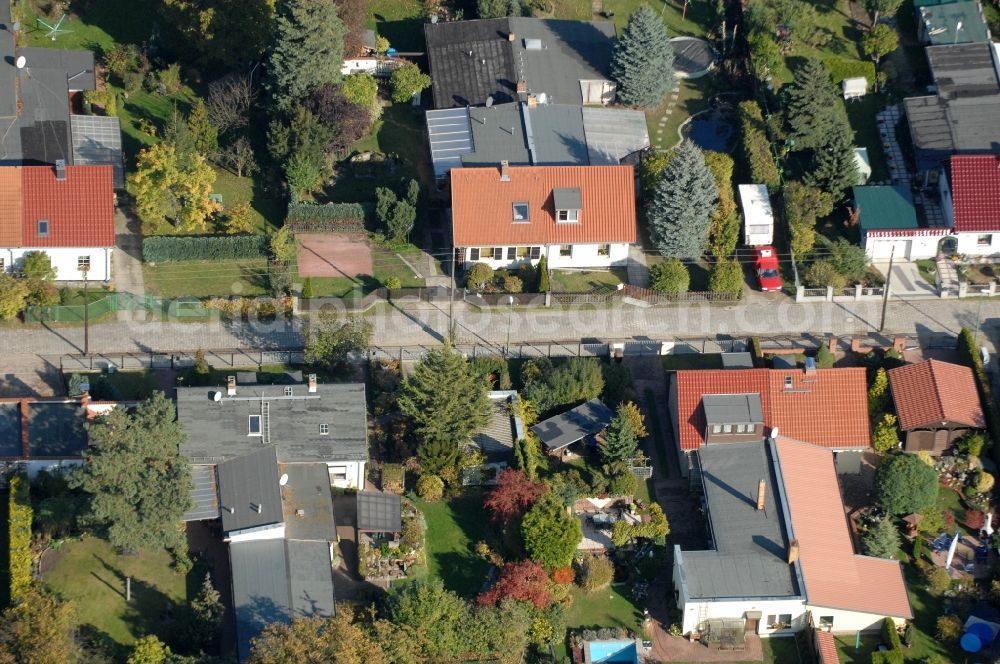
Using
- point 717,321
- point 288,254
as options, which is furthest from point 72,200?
point 717,321

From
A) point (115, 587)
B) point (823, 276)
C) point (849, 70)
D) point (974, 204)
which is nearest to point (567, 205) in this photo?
point (823, 276)

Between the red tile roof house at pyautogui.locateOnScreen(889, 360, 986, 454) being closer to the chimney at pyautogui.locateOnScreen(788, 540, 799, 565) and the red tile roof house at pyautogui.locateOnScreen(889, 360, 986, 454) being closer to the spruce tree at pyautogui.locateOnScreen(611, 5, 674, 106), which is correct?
the chimney at pyautogui.locateOnScreen(788, 540, 799, 565)

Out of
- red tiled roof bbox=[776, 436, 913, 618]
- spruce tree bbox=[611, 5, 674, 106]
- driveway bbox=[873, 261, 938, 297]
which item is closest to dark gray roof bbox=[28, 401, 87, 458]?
red tiled roof bbox=[776, 436, 913, 618]

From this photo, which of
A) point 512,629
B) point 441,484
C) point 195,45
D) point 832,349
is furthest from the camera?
point 195,45

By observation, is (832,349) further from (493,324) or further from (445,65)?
(445,65)

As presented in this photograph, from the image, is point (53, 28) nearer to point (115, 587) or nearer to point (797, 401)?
point (115, 587)

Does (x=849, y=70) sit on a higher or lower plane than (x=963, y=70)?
higher
